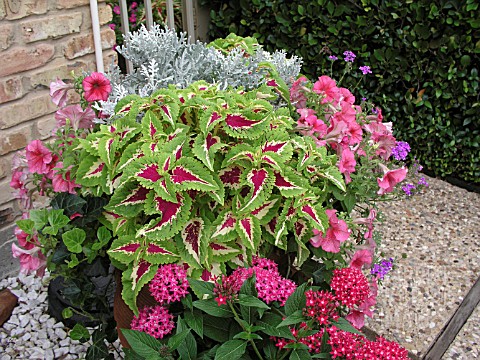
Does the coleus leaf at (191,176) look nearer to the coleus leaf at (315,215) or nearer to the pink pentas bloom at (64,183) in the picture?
the coleus leaf at (315,215)

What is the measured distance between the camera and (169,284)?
4.44ft

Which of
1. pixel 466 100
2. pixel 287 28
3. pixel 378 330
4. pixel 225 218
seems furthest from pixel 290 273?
pixel 287 28

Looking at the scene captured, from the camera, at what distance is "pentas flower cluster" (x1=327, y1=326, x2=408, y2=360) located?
1135 mm

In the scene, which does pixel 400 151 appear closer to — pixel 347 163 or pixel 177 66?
pixel 347 163

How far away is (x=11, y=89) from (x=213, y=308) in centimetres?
160

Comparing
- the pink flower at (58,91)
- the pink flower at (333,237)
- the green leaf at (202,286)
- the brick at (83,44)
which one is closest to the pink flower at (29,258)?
the pink flower at (58,91)

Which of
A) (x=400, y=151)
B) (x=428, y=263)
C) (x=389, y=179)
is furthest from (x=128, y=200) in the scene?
(x=428, y=263)

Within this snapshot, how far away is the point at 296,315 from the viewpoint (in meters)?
1.19

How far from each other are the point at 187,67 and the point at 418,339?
1381mm

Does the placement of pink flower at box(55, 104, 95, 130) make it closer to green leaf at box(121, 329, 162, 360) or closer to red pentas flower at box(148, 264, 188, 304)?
red pentas flower at box(148, 264, 188, 304)

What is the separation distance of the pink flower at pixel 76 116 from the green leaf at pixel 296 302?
93 cm

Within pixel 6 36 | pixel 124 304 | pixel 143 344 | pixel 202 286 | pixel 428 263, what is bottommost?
pixel 428 263

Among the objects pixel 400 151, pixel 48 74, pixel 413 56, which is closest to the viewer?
pixel 400 151

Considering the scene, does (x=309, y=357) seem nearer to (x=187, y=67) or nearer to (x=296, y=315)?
(x=296, y=315)
